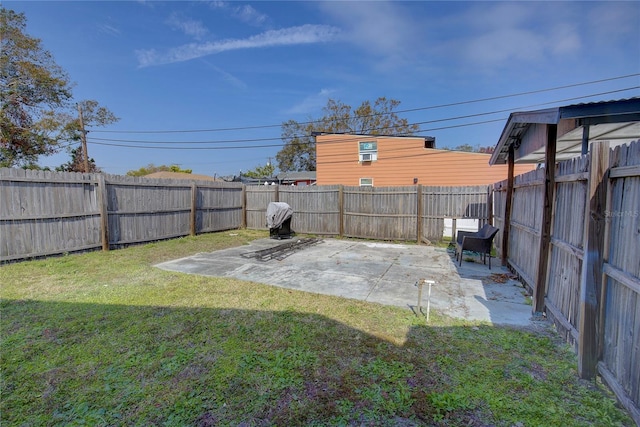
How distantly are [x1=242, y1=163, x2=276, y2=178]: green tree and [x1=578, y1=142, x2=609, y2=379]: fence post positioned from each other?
1355 inches

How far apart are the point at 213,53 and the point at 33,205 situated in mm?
8879

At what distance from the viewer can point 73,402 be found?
6.57 feet

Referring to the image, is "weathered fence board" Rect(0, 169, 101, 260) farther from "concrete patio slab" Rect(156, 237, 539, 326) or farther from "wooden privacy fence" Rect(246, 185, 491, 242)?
"wooden privacy fence" Rect(246, 185, 491, 242)

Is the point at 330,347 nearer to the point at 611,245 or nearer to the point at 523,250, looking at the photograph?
the point at 611,245

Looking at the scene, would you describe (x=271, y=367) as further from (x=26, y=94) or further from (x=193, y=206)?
(x=26, y=94)

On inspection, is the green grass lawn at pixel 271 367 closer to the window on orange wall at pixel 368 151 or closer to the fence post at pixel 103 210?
the fence post at pixel 103 210

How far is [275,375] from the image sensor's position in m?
2.31

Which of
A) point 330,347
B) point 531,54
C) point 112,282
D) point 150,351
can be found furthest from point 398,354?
point 531,54

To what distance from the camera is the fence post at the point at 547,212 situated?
10.9ft

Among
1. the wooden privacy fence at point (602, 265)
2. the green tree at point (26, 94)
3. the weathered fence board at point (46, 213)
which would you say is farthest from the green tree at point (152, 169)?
the wooden privacy fence at point (602, 265)

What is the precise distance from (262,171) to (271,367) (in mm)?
37414

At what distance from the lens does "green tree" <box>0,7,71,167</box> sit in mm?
13461

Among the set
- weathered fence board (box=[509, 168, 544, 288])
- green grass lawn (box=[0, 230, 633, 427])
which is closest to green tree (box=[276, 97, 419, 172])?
weathered fence board (box=[509, 168, 544, 288])

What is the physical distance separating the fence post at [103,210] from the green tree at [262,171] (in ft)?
93.7
